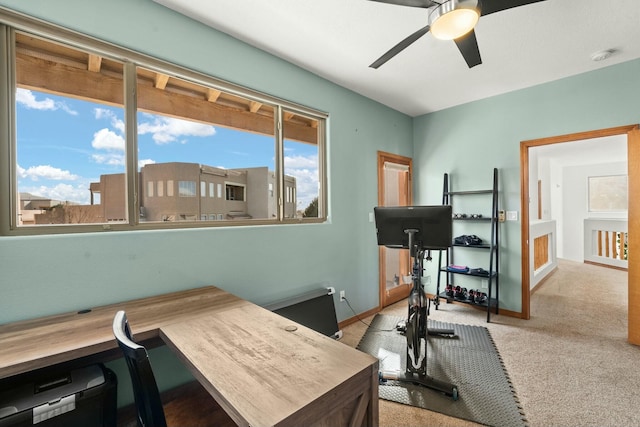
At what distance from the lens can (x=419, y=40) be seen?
2383 millimetres

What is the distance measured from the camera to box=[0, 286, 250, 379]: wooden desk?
110 centimetres

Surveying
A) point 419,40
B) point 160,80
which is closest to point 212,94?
point 160,80

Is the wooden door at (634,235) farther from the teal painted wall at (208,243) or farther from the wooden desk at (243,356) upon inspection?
the wooden desk at (243,356)

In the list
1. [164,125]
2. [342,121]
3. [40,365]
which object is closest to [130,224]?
[164,125]

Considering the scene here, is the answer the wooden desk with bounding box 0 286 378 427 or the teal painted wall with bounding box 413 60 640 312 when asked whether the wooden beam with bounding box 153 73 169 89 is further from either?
the teal painted wall with bounding box 413 60 640 312

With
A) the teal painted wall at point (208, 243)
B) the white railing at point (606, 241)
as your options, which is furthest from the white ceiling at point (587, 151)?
the teal painted wall at point (208, 243)

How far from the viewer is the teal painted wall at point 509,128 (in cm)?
284

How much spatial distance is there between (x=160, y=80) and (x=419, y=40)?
84.2 inches

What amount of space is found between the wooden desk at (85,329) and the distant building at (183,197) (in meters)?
0.59

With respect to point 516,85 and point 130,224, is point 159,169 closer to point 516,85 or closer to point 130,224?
point 130,224

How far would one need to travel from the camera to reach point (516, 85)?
3.29 m

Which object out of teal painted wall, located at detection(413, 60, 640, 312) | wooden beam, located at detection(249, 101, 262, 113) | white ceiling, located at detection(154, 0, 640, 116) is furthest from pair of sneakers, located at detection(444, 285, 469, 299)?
wooden beam, located at detection(249, 101, 262, 113)

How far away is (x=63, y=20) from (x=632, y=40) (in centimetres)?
430

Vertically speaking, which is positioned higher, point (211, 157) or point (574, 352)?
point (211, 157)
